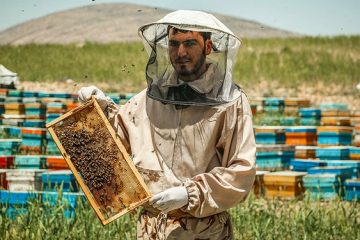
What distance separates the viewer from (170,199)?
3281mm

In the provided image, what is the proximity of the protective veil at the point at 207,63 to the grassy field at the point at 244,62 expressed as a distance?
22.6 meters

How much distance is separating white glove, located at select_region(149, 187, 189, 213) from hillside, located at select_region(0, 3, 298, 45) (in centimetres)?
8402

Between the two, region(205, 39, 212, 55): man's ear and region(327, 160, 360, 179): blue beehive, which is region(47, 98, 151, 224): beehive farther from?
region(327, 160, 360, 179): blue beehive

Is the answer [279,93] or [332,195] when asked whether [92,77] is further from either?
[332,195]

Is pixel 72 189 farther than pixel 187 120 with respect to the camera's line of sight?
Yes

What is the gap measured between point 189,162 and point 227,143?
206 mm

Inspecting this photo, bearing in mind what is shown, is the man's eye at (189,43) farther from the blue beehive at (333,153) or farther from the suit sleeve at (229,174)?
the blue beehive at (333,153)

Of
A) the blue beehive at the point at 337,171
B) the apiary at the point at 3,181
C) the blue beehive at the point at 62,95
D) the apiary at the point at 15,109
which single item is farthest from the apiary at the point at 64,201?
the blue beehive at the point at 62,95

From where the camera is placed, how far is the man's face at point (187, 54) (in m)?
3.55

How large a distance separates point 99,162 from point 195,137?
52 centimetres

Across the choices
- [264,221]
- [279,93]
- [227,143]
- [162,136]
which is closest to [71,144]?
[162,136]

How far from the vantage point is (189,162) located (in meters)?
3.51

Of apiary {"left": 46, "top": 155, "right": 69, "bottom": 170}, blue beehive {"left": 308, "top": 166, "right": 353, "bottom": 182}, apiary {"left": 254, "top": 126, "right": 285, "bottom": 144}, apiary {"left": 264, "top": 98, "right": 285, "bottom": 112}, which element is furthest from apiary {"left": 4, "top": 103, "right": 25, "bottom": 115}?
blue beehive {"left": 308, "top": 166, "right": 353, "bottom": 182}

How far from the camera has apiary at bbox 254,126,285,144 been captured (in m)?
12.2
